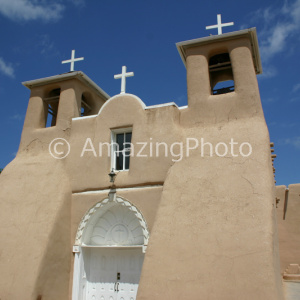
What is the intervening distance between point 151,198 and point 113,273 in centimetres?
230

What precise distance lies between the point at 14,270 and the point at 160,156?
4550mm

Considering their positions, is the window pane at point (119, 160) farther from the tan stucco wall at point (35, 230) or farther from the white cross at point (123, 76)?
the white cross at point (123, 76)

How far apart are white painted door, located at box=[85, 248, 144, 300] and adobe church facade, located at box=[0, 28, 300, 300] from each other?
1.0 inches

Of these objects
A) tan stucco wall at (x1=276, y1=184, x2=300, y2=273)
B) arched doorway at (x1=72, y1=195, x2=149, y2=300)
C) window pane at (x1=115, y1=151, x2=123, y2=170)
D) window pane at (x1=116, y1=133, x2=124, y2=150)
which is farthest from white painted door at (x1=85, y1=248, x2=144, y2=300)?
tan stucco wall at (x1=276, y1=184, x2=300, y2=273)

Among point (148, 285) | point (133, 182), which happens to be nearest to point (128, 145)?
point (133, 182)

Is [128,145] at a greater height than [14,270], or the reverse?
[128,145]

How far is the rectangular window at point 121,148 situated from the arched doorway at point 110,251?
3.40 feet

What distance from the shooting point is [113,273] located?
8.73 meters

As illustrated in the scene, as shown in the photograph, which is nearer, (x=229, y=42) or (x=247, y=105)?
(x=247, y=105)

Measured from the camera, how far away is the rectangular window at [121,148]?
937 centimetres

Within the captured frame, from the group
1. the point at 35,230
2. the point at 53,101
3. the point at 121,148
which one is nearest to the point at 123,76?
the point at 121,148

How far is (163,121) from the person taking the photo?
8945 millimetres

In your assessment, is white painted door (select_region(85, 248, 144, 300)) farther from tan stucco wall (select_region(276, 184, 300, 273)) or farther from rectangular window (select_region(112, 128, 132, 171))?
tan stucco wall (select_region(276, 184, 300, 273))

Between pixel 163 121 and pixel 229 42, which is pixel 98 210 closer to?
pixel 163 121
